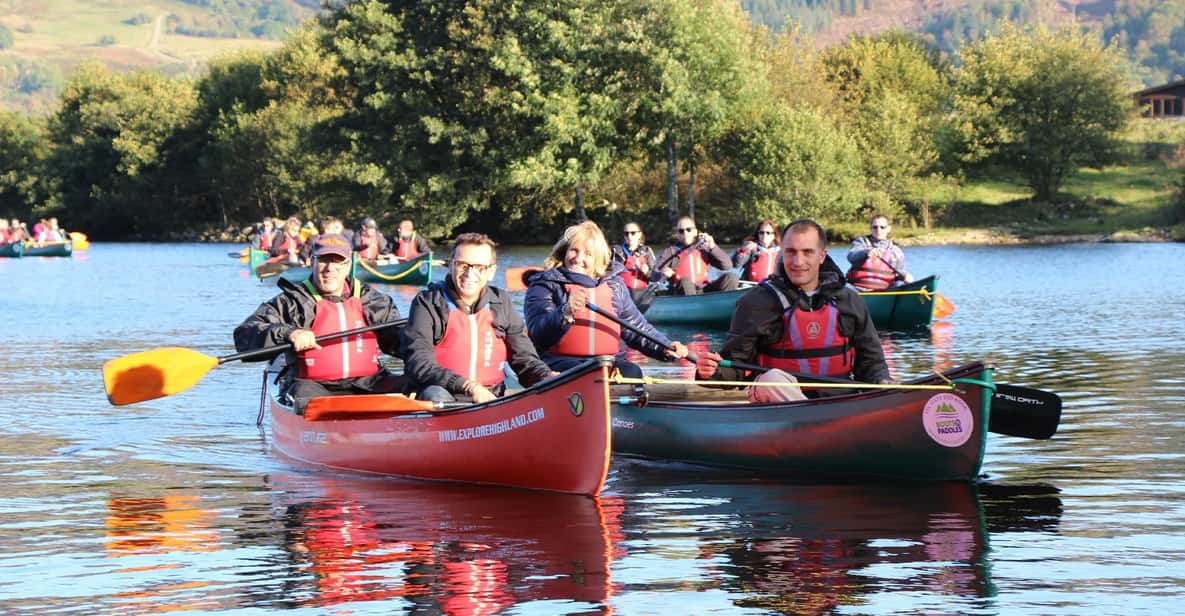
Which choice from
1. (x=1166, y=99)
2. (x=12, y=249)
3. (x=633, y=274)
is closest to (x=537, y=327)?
(x=633, y=274)

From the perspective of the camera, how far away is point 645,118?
43375mm

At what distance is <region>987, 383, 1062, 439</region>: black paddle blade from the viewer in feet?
28.2

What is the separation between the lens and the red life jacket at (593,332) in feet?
29.8

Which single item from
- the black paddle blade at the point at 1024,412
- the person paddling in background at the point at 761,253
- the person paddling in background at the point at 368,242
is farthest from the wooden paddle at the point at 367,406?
the person paddling in background at the point at 368,242

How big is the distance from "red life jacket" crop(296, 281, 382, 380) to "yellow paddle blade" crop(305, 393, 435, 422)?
1.38 ft

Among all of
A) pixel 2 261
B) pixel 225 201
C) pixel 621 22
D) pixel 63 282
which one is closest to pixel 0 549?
pixel 63 282

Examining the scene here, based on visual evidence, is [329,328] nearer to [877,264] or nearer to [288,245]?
[877,264]

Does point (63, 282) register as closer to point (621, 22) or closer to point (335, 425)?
point (621, 22)

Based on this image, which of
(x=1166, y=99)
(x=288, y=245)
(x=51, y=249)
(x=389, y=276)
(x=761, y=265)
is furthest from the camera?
(x=1166, y=99)

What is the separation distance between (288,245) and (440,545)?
2421cm

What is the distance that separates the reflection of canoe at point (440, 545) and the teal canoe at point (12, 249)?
38.9m

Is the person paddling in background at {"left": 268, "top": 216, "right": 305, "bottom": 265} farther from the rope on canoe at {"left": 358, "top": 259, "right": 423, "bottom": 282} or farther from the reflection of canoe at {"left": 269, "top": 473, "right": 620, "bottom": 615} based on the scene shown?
the reflection of canoe at {"left": 269, "top": 473, "right": 620, "bottom": 615}

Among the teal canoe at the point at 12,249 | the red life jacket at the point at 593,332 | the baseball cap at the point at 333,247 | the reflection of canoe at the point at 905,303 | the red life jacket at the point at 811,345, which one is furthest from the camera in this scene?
the teal canoe at the point at 12,249

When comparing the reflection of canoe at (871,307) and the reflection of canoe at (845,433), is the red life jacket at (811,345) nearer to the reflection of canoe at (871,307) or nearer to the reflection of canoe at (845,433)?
the reflection of canoe at (845,433)
